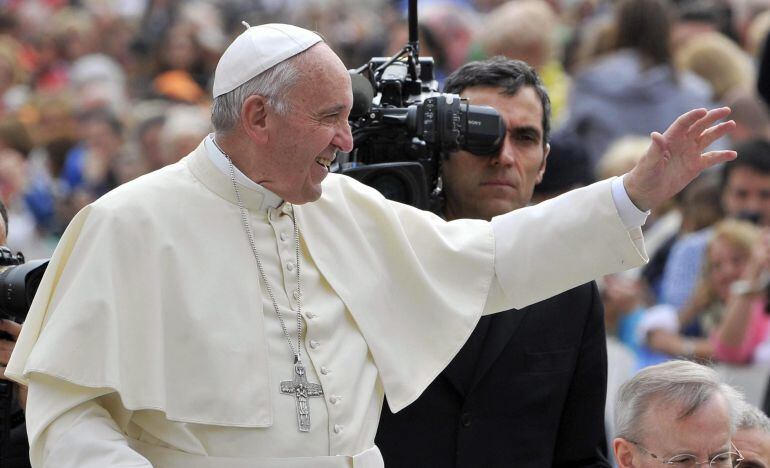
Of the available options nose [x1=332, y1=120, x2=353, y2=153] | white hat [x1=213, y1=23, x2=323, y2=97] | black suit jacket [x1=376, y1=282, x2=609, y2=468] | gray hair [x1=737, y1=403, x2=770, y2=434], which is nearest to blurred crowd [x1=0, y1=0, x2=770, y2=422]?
gray hair [x1=737, y1=403, x2=770, y2=434]

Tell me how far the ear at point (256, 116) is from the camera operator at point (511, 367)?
93 cm

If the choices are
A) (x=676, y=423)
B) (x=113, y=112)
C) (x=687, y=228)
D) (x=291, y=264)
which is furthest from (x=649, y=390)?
(x=113, y=112)

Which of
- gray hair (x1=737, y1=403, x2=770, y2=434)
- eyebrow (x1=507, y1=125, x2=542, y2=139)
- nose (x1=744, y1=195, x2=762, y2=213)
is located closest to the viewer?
gray hair (x1=737, y1=403, x2=770, y2=434)

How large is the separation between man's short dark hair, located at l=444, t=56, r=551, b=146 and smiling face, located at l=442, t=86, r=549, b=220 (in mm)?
19

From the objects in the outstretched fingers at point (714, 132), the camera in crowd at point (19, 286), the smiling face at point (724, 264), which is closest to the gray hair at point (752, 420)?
the outstretched fingers at point (714, 132)

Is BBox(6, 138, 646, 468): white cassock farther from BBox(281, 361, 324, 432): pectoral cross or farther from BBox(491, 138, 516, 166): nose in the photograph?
BBox(491, 138, 516, 166): nose

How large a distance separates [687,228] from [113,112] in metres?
4.66

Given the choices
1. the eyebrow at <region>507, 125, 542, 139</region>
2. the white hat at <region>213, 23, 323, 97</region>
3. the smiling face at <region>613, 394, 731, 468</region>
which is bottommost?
the smiling face at <region>613, 394, 731, 468</region>

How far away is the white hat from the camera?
374cm

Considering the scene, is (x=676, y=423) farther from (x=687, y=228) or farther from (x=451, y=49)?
(x=451, y=49)

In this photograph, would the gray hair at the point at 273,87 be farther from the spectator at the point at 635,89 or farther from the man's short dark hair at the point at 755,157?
the spectator at the point at 635,89

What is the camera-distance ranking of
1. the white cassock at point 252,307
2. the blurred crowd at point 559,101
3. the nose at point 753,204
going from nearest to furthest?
the white cassock at point 252,307
the blurred crowd at point 559,101
the nose at point 753,204

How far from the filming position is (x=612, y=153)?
24.9ft

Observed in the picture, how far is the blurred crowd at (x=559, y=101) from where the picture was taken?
22.3 ft
